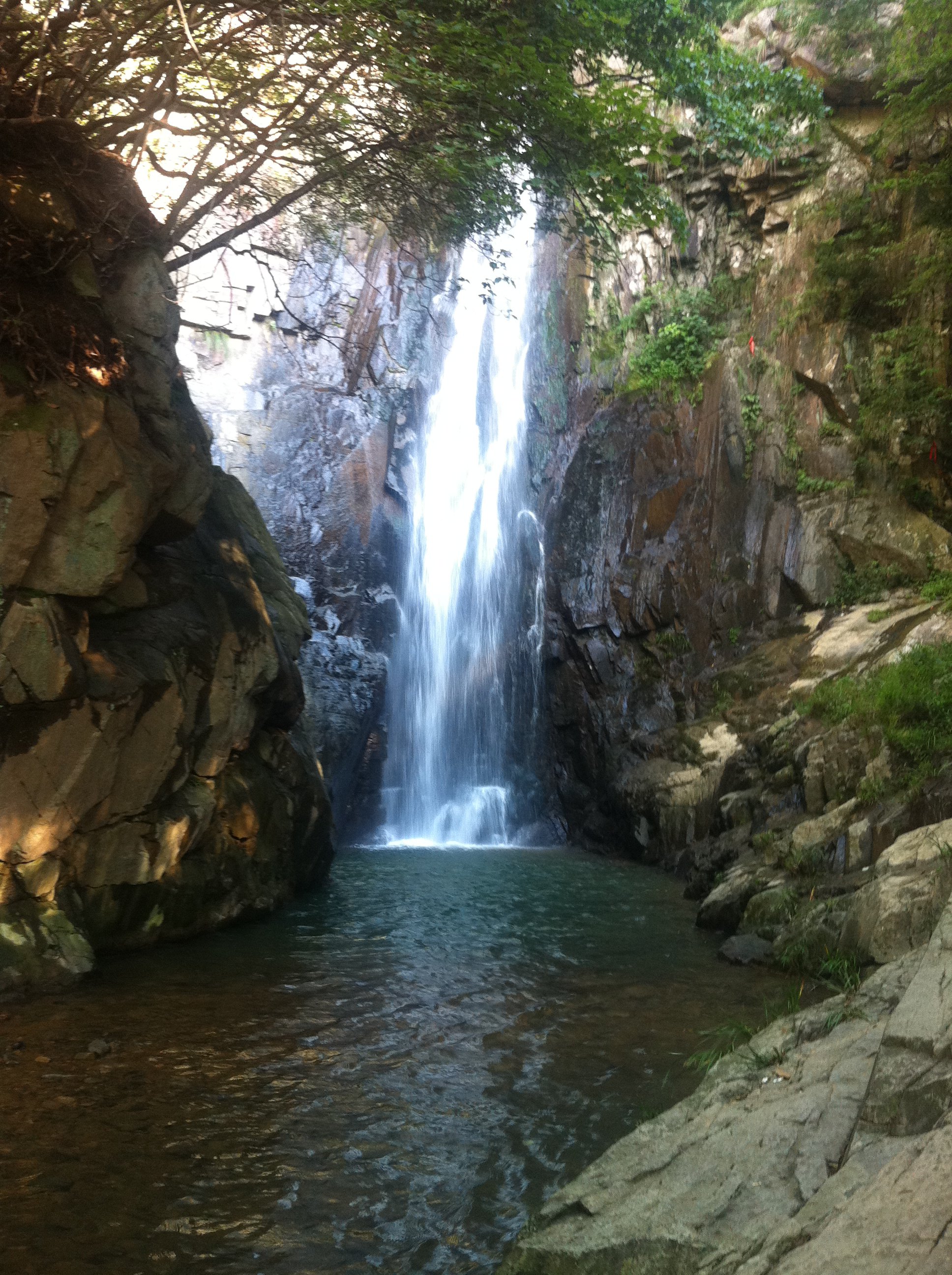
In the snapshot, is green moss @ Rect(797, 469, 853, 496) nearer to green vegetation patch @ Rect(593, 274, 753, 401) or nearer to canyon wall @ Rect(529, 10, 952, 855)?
canyon wall @ Rect(529, 10, 952, 855)

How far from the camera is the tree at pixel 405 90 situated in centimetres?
846

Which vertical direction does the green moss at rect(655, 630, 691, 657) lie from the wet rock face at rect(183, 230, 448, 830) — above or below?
below

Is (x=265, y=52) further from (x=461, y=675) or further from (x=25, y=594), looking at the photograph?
(x=461, y=675)

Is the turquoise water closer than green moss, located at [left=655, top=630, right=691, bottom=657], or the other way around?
the turquoise water

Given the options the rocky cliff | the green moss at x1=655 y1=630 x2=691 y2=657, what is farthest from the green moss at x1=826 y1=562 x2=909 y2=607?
the green moss at x1=655 y1=630 x2=691 y2=657

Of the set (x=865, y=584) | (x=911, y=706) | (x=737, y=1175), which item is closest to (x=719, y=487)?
(x=865, y=584)

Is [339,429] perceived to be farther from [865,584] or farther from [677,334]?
[865,584]

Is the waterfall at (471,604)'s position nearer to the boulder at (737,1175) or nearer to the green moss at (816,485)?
A: the green moss at (816,485)

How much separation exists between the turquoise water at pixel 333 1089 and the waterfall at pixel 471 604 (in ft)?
40.6

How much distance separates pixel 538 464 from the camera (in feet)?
79.1

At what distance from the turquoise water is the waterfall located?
40.6ft

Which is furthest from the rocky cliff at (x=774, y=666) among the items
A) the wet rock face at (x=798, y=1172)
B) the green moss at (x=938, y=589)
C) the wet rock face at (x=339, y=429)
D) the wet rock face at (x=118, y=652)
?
the wet rock face at (x=118, y=652)

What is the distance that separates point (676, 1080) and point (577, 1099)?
2.18ft

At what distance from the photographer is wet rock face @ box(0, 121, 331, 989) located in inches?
300
